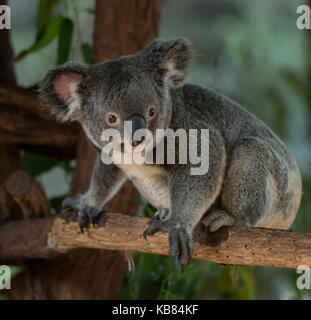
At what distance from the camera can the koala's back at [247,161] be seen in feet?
8.66

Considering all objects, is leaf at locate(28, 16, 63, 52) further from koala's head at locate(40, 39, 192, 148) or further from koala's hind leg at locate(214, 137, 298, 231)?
koala's hind leg at locate(214, 137, 298, 231)

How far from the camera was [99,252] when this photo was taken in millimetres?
3697

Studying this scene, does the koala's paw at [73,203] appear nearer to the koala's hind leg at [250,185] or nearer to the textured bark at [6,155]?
the textured bark at [6,155]

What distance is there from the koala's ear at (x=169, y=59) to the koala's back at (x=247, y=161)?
16 cm

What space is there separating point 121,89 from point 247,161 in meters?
0.74

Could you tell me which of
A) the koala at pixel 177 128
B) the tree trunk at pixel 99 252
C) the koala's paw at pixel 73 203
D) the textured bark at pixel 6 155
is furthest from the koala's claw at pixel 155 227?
the textured bark at pixel 6 155

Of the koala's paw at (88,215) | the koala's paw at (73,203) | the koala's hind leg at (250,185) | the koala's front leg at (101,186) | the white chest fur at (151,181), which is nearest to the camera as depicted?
the koala's hind leg at (250,185)

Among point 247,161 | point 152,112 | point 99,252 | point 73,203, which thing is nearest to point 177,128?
point 152,112

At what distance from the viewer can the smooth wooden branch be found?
7.59 ft

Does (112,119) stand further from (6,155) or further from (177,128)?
(6,155)

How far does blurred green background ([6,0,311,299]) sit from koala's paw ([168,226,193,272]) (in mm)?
615

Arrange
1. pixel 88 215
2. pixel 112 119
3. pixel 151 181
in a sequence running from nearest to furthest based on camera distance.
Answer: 1. pixel 112 119
2. pixel 151 181
3. pixel 88 215

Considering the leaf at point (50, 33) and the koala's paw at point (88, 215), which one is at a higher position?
the leaf at point (50, 33)
